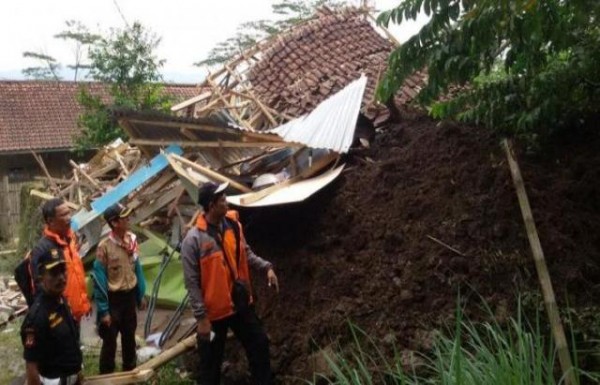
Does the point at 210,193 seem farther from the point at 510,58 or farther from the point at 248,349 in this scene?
the point at 510,58

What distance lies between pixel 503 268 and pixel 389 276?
0.97m

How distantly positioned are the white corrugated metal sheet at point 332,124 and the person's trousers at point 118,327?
259cm

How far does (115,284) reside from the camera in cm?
547

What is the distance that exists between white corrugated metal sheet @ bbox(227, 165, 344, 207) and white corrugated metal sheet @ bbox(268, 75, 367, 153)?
32cm

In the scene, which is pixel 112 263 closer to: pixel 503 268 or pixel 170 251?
pixel 170 251

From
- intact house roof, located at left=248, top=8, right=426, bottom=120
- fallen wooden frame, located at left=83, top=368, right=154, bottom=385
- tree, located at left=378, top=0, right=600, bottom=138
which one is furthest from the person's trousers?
intact house roof, located at left=248, top=8, right=426, bottom=120

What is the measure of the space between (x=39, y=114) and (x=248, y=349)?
19.8 metres

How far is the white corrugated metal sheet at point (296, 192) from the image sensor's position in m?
6.00

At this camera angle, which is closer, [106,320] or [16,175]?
[106,320]

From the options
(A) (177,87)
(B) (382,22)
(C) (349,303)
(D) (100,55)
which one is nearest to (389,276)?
(C) (349,303)

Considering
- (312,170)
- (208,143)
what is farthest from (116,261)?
(312,170)

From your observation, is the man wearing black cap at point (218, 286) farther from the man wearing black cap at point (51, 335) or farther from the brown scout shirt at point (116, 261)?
the brown scout shirt at point (116, 261)

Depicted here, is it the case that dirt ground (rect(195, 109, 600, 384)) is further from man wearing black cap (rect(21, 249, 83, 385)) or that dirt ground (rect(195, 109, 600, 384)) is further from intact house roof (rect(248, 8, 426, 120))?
intact house roof (rect(248, 8, 426, 120))

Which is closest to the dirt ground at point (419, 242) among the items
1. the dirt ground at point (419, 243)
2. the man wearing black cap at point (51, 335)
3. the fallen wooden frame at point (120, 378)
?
the dirt ground at point (419, 243)
